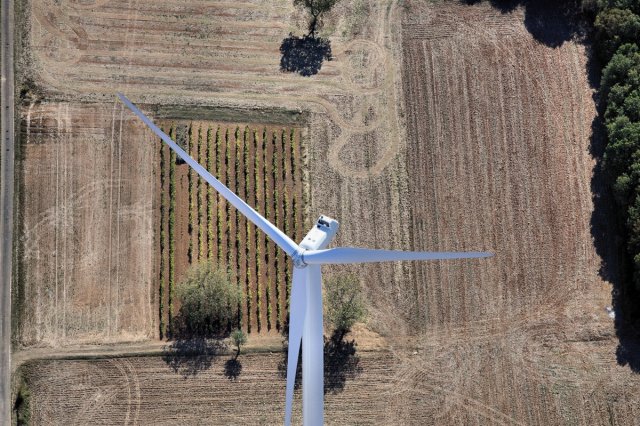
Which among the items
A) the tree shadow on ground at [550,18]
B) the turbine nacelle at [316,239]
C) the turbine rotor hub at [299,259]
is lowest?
the turbine rotor hub at [299,259]

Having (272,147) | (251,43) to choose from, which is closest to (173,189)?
(272,147)

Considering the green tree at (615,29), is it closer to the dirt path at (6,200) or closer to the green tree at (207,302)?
the green tree at (207,302)

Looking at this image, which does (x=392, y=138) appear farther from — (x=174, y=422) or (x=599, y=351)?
(x=174, y=422)

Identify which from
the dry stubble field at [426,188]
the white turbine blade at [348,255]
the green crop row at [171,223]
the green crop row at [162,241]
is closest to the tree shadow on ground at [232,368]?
the dry stubble field at [426,188]

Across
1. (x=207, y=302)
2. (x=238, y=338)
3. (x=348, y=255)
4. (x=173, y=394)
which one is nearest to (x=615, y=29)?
(x=348, y=255)

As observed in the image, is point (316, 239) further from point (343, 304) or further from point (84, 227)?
point (84, 227)

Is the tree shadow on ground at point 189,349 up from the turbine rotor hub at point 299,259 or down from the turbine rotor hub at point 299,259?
down

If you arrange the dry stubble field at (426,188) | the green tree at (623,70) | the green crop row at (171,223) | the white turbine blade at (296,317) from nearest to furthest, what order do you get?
the white turbine blade at (296,317) → the dry stubble field at (426,188) → the green crop row at (171,223) → the green tree at (623,70)
